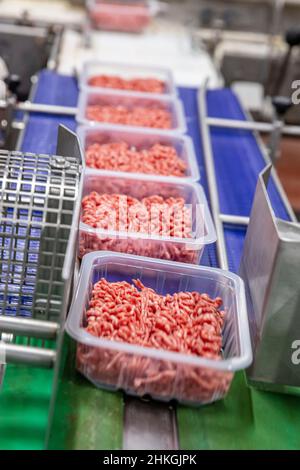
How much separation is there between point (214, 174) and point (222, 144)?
43 cm

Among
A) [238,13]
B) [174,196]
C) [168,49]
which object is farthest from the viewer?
[238,13]

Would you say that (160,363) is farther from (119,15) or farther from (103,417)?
(119,15)

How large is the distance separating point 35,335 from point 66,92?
2.13m

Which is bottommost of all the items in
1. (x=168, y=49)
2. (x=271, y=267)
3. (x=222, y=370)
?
(x=168, y=49)

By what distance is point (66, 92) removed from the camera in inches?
118

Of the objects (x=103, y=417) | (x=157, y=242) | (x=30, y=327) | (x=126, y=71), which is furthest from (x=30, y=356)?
(x=126, y=71)

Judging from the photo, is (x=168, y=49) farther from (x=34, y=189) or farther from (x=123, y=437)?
(x=123, y=437)

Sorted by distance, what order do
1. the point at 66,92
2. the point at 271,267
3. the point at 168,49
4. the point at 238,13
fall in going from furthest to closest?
the point at 238,13 < the point at 168,49 < the point at 66,92 < the point at 271,267

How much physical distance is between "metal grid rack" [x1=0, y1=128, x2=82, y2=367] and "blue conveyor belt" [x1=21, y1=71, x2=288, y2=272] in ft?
1.85

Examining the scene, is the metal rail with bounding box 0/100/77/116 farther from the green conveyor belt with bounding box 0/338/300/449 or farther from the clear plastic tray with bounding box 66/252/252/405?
the green conveyor belt with bounding box 0/338/300/449

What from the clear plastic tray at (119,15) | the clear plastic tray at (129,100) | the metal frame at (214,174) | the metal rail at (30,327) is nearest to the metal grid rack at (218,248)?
the metal frame at (214,174)

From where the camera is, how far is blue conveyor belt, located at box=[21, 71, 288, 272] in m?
2.06

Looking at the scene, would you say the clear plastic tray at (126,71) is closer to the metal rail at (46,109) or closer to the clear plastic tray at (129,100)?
the clear plastic tray at (129,100)
